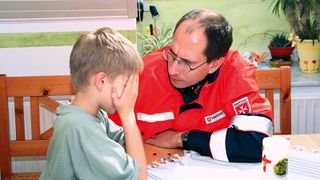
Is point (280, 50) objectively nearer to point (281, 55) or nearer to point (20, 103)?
point (281, 55)

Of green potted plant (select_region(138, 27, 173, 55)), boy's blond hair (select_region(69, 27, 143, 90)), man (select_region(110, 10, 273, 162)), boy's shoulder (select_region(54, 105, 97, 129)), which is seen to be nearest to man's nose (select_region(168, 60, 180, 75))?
man (select_region(110, 10, 273, 162))

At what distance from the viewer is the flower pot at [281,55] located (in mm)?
2779

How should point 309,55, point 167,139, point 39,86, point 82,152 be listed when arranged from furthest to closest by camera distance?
point 309,55 → point 39,86 → point 167,139 → point 82,152

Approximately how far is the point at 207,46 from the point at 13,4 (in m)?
1.02

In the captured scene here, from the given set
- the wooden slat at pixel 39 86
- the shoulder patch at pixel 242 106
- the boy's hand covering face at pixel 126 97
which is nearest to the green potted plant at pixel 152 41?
the wooden slat at pixel 39 86

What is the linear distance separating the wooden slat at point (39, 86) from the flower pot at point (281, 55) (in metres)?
1.44

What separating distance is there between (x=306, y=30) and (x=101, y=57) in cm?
184

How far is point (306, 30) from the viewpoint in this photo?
8.80 ft

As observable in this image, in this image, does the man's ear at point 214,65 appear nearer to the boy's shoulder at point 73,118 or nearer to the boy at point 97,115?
the boy at point 97,115

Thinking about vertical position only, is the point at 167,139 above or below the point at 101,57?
below

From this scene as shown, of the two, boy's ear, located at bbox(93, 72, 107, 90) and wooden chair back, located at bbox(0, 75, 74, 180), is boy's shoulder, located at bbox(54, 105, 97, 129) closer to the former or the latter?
boy's ear, located at bbox(93, 72, 107, 90)

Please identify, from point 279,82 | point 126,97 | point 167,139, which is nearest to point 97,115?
point 126,97

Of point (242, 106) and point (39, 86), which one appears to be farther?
point (39, 86)

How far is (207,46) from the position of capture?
62.2 inches
